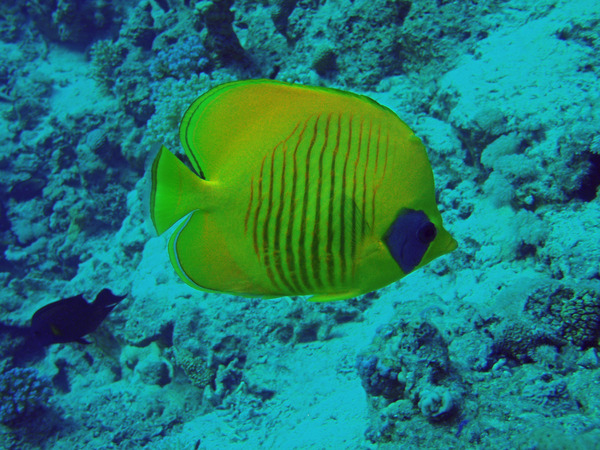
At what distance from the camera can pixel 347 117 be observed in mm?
903

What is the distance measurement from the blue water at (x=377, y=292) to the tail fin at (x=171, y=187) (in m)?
0.06

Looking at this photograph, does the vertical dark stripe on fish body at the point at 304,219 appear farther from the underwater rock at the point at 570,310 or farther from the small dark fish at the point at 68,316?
the small dark fish at the point at 68,316

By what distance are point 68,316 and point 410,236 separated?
3.55m

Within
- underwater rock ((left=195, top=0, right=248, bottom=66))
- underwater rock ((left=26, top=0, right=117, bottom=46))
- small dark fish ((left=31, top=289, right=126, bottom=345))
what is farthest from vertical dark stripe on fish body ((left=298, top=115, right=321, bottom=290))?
underwater rock ((left=26, top=0, right=117, bottom=46))

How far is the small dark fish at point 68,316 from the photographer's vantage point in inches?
135

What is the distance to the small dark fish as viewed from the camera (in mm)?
3420

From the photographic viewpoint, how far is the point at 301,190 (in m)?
0.88

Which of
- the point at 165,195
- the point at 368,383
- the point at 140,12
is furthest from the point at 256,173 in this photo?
the point at 140,12

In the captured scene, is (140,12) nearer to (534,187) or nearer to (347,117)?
(534,187)

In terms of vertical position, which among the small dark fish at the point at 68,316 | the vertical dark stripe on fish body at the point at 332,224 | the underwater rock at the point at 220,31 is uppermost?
the underwater rock at the point at 220,31

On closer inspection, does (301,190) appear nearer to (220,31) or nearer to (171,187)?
(171,187)

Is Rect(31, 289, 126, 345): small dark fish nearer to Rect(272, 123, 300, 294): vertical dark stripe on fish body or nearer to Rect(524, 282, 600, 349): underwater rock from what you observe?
Rect(272, 123, 300, 294): vertical dark stripe on fish body

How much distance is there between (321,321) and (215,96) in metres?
2.65

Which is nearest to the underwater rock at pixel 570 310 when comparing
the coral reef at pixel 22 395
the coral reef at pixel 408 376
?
the coral reef at pixel 408 376
